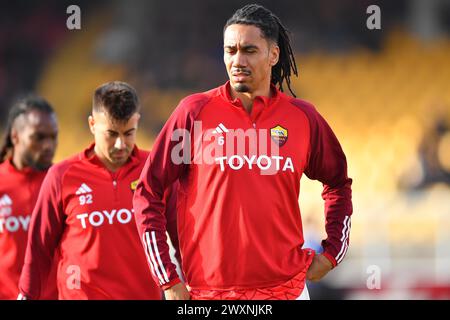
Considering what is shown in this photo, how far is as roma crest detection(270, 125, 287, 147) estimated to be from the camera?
3.57 metres

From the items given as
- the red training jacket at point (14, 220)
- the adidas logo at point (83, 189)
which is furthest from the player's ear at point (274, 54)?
the red training jacket at point (14, 220)

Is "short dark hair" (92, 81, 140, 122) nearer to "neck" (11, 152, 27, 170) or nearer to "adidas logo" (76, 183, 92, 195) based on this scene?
"adidas logo" (76, 183, 92, 195)

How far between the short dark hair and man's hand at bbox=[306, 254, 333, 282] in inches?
54.7

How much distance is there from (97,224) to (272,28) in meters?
1.57

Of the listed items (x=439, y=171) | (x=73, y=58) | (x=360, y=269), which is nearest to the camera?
(x=360, y=269)

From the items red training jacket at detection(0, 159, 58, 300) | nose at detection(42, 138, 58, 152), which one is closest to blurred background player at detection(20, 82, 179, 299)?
red training jacket at detection(0, 159, 58, 300)

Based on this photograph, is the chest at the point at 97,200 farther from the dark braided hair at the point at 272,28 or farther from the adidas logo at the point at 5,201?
the dark braided hair at the point at 272,28

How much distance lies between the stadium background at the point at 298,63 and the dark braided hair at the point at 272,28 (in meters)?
7.59

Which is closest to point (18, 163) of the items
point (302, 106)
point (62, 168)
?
point (62, 168)

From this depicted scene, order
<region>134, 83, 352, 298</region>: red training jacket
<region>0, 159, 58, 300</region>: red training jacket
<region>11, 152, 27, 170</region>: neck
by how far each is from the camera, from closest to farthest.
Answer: <region>134, 83, 352, 298</region>: red training jacket → <region>0, 159, 58, 300</region>: red training jacket → <region>11, 152, 27, 170</region>: neck
